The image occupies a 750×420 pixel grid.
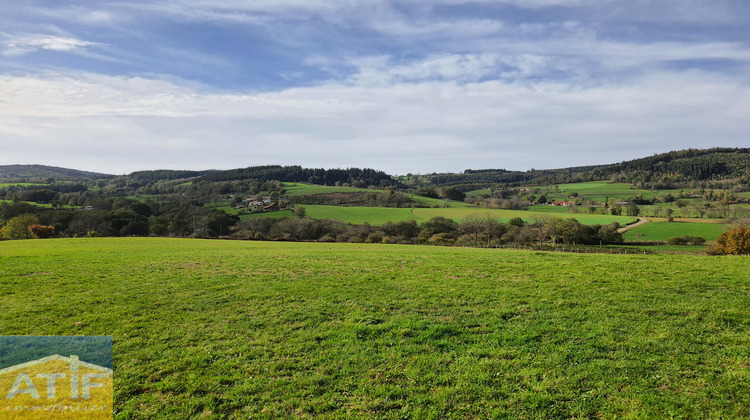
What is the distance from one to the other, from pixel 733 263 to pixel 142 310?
27.2 metres

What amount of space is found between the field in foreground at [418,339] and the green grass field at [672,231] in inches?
2455

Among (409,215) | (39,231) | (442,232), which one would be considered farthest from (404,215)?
(39,231)

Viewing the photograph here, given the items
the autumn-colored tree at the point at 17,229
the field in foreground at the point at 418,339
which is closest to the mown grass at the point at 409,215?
the autumn-colored tree at the point at 17,229

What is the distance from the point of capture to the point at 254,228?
263ft

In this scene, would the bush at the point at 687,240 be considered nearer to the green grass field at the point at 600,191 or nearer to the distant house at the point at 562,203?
the distant house at the point at 562,203

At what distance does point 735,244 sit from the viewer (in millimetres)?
39531

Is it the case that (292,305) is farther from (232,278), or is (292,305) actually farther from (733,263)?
(733,263)

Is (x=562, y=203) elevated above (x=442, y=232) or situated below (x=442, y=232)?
above

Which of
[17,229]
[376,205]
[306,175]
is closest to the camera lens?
[17,229]

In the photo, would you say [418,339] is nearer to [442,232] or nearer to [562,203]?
[442,232]

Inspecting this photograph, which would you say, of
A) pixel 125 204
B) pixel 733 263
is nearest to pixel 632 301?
pixel 733 263

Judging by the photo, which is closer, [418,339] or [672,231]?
[418,339]

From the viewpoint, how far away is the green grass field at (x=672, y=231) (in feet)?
218

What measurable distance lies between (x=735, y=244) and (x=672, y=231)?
35.9 m
